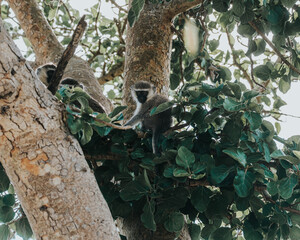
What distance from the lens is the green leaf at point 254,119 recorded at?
2.24 m

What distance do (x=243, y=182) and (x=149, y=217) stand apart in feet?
1.98

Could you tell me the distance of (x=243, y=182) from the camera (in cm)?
227

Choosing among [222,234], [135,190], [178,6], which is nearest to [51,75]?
[178,6]

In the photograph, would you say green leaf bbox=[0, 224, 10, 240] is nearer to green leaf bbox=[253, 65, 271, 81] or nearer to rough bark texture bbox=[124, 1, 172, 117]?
rough bark texture bbox=[124, 1, 172, 117]

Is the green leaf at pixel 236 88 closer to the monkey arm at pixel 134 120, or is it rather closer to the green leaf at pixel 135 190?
the green leaf at pixel 135 190

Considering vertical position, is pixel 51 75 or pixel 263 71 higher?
pixel 51 75

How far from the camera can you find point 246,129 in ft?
8.30

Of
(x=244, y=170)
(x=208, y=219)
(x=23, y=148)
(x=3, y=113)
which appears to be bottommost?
(x=208, y=219)

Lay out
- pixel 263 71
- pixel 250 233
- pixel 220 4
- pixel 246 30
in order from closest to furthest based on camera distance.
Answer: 1. pixel 250 233
2. pixel 220 4
3. pixel 263 71
4. pixel 246 30

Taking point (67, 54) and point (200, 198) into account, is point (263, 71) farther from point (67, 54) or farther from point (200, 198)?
point (67, 54)

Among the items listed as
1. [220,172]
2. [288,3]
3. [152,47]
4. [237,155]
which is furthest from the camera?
[152,47]

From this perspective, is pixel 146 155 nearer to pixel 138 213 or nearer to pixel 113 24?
pixel 138 213

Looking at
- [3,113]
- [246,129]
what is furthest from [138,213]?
[3,113]

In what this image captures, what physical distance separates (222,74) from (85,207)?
2.31 metres
